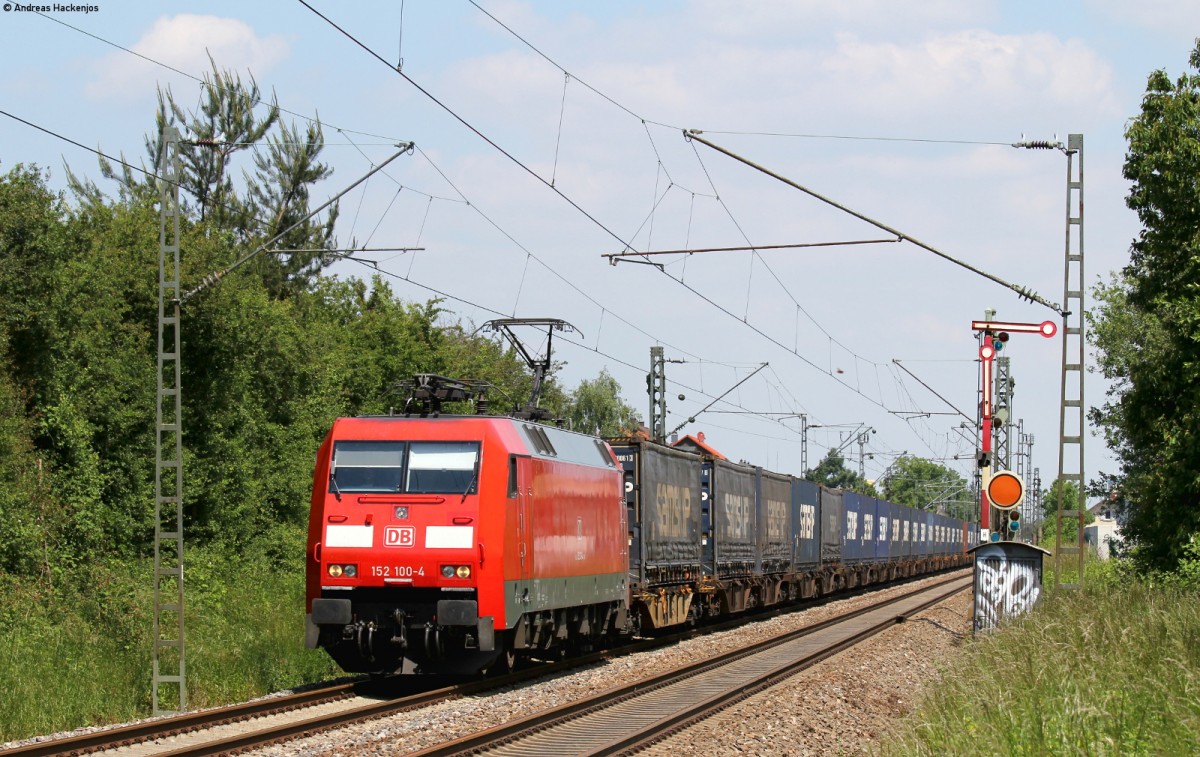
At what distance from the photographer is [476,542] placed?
50.8ft

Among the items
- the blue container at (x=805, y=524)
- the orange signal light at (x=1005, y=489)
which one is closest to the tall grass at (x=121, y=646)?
the orange signal light at (x=1005, y=489)

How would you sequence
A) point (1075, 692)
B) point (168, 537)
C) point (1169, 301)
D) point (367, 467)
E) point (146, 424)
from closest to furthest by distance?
point (1075, 692) → point (367, 467) → point (168, 537) → point (1169, 301) → point (146, 424)

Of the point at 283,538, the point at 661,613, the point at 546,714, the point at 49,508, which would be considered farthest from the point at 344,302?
the point at 546,714

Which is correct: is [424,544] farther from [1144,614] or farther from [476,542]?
[1144,614]

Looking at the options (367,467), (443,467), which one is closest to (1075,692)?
(443,467)

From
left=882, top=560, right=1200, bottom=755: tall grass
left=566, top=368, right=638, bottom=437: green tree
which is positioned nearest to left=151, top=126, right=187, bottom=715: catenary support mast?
left=882, top=560, right=1200, bottom=755: tall grass

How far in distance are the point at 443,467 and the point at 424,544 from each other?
0.95m

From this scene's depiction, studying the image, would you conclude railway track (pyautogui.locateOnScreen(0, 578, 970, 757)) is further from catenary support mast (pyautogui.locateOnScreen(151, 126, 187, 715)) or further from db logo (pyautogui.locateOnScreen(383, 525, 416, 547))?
catenary support mast (pyautogui.locateOnScreen(151, 126, 187, 715))

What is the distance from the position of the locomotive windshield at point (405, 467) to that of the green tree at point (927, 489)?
7209 cm

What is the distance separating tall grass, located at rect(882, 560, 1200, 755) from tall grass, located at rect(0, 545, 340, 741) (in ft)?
29.1

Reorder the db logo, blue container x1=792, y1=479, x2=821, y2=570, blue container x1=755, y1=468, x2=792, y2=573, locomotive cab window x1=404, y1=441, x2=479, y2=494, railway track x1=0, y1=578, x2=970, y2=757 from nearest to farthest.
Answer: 1. railway track x1=0, y1=578, x2=970, y2=757
2. the db logo
3. locomotive cab window x1=404, y1=441, x2=479, y2=494
4. blue container x1=755, y1=468, x2=792, y2=573
5. blue container x1=792, y1=479, x2=821, y2=570

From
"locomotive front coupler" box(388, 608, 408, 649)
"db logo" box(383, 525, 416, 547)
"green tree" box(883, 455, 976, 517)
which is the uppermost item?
"db logo" box(383, 525, 416, 547)

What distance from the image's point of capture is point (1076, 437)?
20734 millimetres

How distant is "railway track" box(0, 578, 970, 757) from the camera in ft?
37.6
